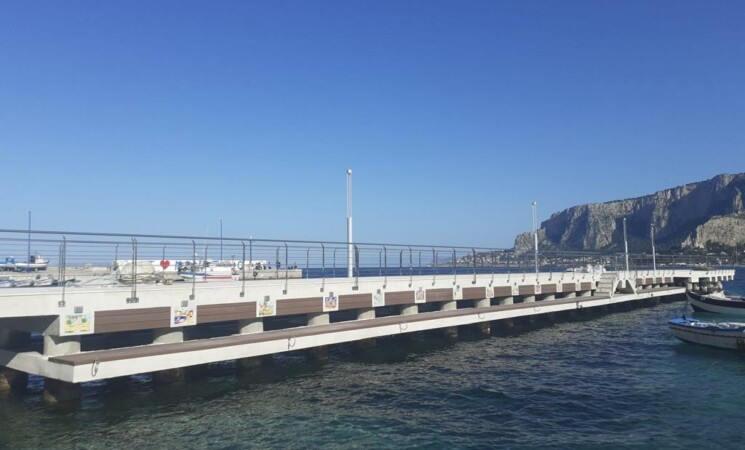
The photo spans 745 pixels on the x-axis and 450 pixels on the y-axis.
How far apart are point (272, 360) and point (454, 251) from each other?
1711 centimetres

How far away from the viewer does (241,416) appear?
1595 centimetres

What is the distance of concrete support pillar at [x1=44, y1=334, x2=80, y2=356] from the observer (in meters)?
16.6

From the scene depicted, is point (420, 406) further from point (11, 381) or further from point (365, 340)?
point (11, 381)

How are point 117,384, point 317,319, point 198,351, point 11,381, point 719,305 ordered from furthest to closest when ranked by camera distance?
point 719,305
point 317,319
point 117,384
point 11,381
point 198,351

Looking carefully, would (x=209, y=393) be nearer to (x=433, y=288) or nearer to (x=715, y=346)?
(x=433, y=288)

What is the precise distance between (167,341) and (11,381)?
17.4ft

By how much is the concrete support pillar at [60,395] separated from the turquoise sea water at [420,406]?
341mm

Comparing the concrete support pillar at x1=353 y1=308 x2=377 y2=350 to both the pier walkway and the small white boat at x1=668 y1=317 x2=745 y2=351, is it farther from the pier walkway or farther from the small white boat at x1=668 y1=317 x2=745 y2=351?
the small white boat at x1=668 y1=317 x2=745 y2=351

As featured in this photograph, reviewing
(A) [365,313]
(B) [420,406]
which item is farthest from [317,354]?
(B) [420,406]

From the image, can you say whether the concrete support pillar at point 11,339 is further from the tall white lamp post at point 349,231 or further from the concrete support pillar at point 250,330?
the tall white lamp post at point 349,231

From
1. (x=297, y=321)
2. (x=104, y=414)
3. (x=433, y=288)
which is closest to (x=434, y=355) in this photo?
(x=433, y=288)

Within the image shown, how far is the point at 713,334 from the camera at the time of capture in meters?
28.3

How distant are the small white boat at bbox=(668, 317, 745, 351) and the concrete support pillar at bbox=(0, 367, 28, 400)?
31970 millimetres

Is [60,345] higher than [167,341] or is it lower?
higher
